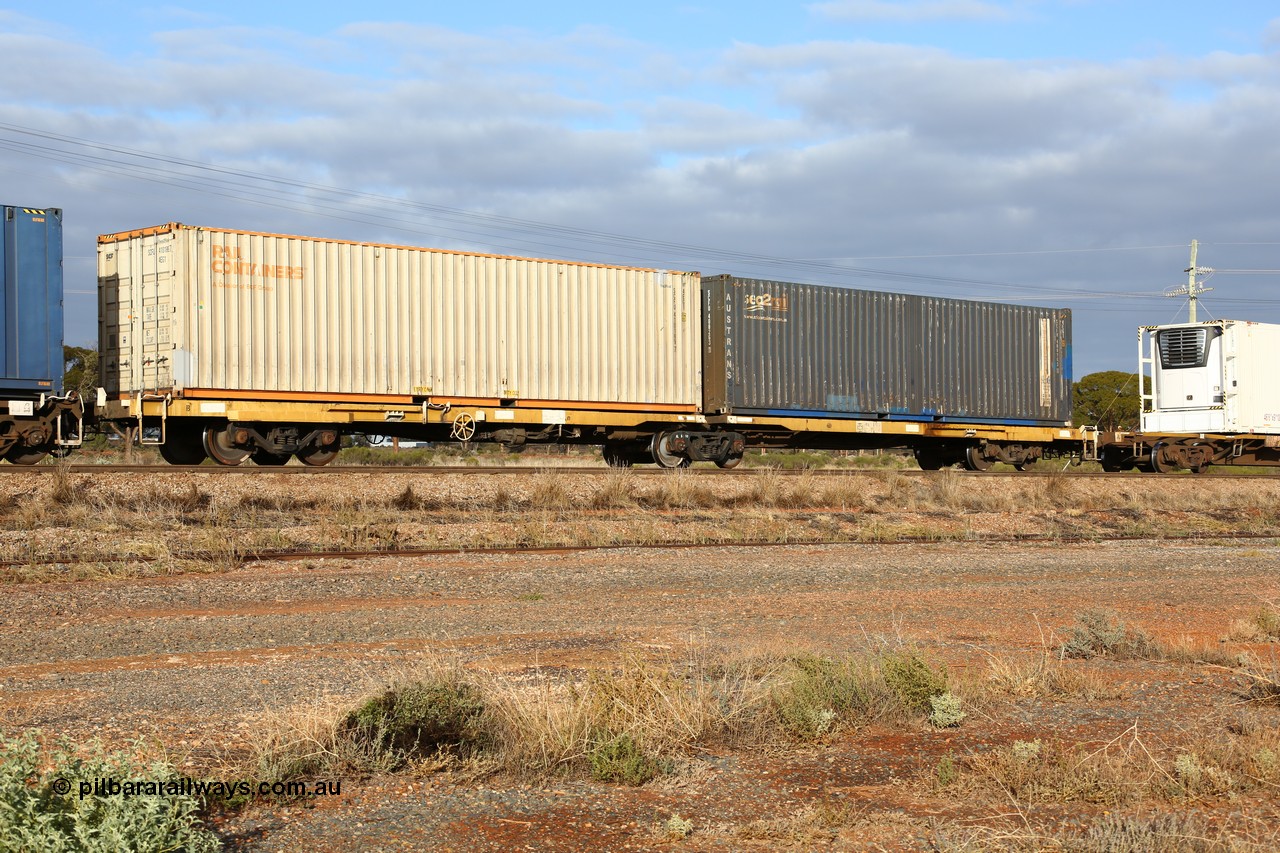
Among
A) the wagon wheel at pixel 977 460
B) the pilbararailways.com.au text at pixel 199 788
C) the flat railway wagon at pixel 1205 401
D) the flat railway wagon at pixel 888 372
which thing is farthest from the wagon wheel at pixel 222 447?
the flat railway wagon at pixel 1205 401

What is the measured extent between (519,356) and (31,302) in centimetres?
750

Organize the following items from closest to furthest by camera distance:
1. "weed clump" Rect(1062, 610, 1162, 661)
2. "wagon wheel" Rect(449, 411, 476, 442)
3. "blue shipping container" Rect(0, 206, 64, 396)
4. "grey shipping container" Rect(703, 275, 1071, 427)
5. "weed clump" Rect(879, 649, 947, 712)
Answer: "weed clump" Rect(879, 649, 947, 712), "weed clump" Rect(1062, 610, 1162, 661), "blue shipping container" Rect(0, 206, 64, 396), "wagon wheel" Rect(449, 411, 476, 442), "grey shipping container" Rect(703, 275, 1071, 427)

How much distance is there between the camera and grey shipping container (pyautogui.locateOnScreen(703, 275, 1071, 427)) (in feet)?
74.2

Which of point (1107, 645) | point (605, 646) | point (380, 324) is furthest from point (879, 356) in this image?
point (605, 646)

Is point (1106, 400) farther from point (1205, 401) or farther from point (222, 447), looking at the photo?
point (222, 447)

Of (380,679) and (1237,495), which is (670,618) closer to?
(380,679)

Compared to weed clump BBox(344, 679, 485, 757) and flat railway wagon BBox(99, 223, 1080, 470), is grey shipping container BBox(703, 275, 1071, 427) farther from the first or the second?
weed clump BBox(344, 679, 485, 757)

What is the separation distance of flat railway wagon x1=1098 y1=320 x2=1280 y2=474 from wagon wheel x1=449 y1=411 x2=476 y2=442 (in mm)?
15450

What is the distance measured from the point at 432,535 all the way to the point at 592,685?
9.61 metres

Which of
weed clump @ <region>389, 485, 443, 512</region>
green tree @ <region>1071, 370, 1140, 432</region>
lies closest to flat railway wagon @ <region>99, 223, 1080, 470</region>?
weed clump @ <region>389, 485, 443, 512</region>

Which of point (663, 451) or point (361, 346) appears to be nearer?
point (361, 346)

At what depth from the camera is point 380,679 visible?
21.2ft

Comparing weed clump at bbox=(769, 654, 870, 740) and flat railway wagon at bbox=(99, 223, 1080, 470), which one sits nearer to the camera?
weed clump at bbox=(769, 654, 870, 740)

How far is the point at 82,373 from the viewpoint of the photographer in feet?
106
